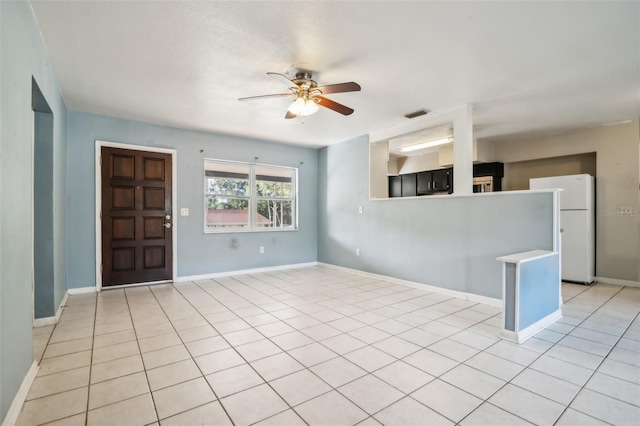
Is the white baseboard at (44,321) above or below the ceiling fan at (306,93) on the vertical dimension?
below

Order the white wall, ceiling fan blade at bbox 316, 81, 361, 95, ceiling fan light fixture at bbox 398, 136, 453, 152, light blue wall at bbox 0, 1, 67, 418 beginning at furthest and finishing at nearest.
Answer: ceiling fan light fixture at bbox 398, 136, 453, 152, the white wall, ceiling fan blade at bbox 316, 81, 361, 95, light blue wall at bbox 0, 1, 67, 418

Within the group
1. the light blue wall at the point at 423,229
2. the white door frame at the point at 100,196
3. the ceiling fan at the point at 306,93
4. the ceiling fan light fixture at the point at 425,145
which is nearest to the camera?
the ceiling fan at the point at 306,93

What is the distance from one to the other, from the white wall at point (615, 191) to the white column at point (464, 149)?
278 centimetres

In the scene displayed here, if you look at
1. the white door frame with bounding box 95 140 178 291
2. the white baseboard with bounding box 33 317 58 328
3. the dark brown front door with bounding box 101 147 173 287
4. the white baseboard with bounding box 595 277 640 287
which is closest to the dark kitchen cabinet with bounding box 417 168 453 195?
the white baseboard with bounding box 595 277 640 287

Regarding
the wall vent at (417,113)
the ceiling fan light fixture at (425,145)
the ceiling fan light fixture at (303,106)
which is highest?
the wall vent at (417,113)

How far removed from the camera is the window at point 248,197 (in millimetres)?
5453

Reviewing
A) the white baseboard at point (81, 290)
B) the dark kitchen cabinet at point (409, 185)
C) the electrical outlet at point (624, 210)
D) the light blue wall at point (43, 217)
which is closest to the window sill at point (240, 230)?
the white baseboard at point (81, 290)

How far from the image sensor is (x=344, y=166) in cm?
599

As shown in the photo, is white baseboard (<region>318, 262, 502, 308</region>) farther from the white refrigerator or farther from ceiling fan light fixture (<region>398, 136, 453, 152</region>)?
ceiling fan light fixture (<region>398, 136, 453, 152</region>)

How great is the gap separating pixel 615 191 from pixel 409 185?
3776 millimetres

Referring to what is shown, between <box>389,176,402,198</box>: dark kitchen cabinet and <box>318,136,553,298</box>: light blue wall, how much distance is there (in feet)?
8.08

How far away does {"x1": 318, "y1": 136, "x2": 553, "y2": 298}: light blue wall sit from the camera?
3650 millimetres

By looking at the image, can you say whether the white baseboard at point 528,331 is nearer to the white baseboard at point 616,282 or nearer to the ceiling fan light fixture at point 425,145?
the white baseboard at point 616,282

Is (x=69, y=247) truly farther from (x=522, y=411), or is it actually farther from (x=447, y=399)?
(x=522, y=411)
